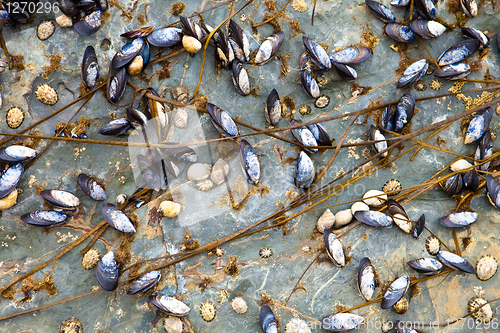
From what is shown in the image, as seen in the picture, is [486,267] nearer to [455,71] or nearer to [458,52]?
[455,71]

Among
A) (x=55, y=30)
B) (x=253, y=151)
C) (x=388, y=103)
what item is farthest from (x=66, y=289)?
(x=388, y=103)

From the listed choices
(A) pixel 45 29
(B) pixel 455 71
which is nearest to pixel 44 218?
(A) pixel 45 29

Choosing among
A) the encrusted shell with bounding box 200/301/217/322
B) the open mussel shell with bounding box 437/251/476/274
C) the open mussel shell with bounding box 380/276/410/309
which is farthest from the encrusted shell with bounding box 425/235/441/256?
the encrusted shell with bounding box 200/301/217/322

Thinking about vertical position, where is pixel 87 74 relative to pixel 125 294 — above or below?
above

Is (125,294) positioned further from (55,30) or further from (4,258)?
(55,30)

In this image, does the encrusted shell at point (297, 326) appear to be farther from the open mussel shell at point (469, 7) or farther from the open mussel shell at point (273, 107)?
the open mussel shell at point (469, 7)

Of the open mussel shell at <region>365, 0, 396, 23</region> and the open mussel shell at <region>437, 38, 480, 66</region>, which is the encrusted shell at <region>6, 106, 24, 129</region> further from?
the open mussel shell at <region>437, 38, 480, 66</region>
